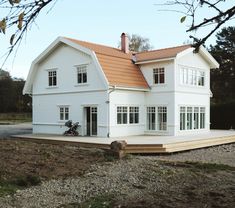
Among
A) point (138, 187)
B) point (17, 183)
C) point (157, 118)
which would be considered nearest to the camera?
point (17, 183)

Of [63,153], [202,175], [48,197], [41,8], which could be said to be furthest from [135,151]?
[41,8]

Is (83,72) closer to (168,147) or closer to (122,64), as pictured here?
(122,64)

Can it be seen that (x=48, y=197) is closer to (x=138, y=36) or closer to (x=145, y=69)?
(x=145, y=69)

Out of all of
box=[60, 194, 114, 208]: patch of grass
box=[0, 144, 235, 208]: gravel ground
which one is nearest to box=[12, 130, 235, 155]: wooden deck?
box=[0, 144, 235, 208]: gravel ground

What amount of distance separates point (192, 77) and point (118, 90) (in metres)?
5.88

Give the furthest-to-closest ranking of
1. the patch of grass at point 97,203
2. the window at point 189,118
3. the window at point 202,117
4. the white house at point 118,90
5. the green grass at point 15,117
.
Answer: the green grass at point 15,117 → the window at point 202,117 → the window at point 189,118 → the white house at point 118,90 → the patch of grass at point 97,203

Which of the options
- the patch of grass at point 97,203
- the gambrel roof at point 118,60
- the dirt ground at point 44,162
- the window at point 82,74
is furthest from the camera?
the window at point 82,74

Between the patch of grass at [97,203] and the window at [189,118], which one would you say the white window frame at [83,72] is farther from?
the patch of grass at [97,203]

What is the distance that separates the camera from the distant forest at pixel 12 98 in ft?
180

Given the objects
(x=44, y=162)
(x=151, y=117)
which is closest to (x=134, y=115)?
(x=151, y=117)

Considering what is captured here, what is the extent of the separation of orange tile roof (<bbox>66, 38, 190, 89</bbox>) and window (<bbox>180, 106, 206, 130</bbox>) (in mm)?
2921

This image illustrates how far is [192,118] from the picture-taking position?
25.2m

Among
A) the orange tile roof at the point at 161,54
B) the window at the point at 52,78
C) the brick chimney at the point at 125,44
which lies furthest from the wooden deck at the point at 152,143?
the brick chimney at the point at 125,44

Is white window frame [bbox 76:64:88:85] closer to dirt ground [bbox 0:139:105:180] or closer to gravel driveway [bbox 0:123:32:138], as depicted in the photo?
gravel driveway [bbox 0:123:32:138]
